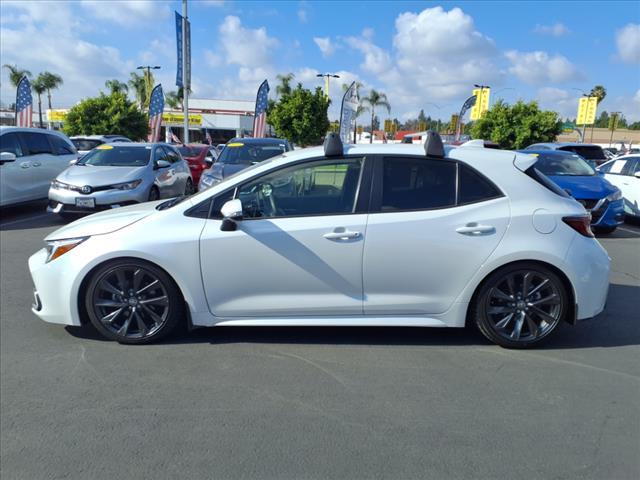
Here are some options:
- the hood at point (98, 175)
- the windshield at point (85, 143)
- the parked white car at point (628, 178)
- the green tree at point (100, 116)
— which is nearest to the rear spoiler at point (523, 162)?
the hood at point (98, 175)

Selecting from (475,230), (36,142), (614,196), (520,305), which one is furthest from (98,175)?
(614,196)

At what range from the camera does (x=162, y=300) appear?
384 cm

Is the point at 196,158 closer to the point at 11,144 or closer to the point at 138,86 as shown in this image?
the point at 11,144

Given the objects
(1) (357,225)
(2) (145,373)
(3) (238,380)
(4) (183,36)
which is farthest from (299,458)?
(4) (183,36)

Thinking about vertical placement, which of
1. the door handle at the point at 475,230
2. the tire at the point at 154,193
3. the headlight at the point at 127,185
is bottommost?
the tire at the point at 154,193

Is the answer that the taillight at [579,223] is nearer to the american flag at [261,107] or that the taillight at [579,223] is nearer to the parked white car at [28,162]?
the parked white car at [28,162]

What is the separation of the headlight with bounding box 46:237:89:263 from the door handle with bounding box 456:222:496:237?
2923 millimetres

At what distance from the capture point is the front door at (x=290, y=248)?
3.71 metres

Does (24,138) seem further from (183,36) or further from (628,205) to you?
(183,36)

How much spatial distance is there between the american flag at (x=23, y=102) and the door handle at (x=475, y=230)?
2459 centimetres

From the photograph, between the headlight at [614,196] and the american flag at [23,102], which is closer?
the headlight at [614,196]

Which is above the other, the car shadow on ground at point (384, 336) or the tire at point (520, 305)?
the tire at point (520, 305)

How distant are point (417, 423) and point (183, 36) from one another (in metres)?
25.1

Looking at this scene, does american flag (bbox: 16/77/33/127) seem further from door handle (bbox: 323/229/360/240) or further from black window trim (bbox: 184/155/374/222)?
door handle (bbox: 323/229/360/240)
